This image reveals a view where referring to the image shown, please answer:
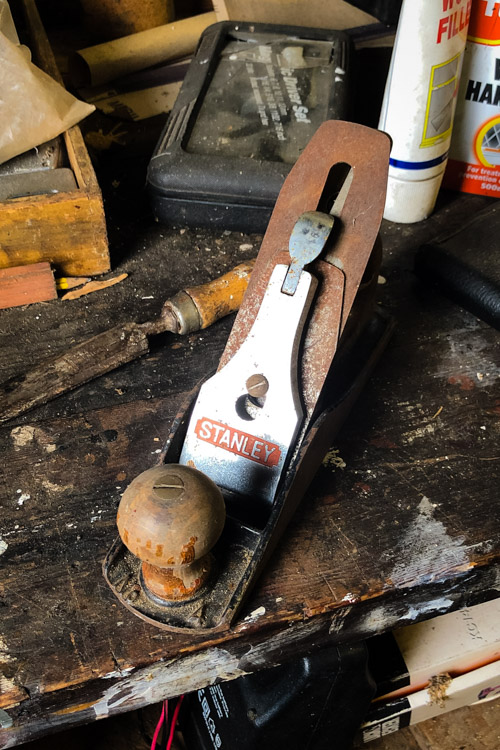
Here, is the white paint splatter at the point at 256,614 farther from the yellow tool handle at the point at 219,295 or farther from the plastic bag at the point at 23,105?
the plastic bag at the point at 23,105

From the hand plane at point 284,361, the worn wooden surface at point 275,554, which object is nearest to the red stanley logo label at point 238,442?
the hand plane at point 284,361

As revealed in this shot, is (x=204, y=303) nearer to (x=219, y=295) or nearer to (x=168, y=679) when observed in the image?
(x=219, y=295)

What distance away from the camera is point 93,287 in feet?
4.31

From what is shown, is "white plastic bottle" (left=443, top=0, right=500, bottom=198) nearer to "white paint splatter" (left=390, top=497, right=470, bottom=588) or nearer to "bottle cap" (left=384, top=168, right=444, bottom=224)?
"bottle cap" (left=384, top=168, right=444, bottom=224)

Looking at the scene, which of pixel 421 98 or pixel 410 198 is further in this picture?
pixel 410 198

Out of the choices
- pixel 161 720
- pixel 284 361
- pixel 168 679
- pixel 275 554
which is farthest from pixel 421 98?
pixel 161 720

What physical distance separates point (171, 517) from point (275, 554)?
0.25 meters

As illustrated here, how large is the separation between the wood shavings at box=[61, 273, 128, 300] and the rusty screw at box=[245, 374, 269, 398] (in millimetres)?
496

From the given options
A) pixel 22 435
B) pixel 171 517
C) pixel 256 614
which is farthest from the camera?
pixel 22 435

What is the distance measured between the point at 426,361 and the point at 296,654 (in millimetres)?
529

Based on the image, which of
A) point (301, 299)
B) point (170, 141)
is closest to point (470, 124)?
point (170, 141)

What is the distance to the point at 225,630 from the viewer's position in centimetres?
86

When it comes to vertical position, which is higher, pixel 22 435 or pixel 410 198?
pixel 410 198

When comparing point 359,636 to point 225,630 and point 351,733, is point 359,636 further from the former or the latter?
point 351,733
